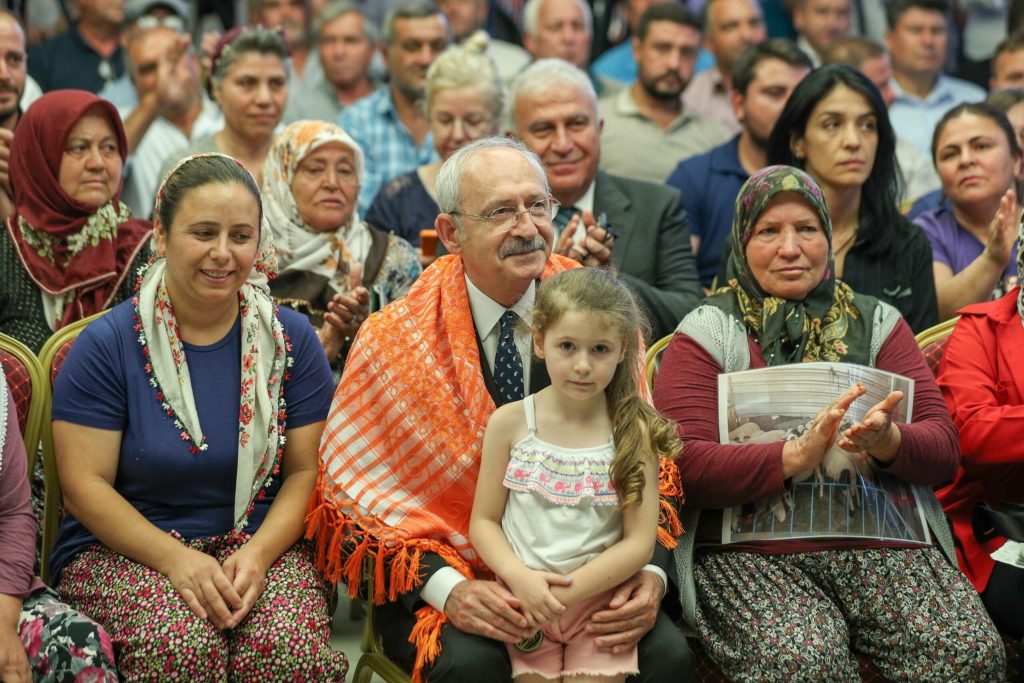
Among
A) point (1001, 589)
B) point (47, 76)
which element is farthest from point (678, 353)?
point (47, 76)

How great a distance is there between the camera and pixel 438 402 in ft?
9.81

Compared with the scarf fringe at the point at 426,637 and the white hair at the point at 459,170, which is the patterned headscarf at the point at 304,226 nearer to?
the white hair at the point at 459,170

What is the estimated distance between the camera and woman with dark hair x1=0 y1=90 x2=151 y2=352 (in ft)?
11.9

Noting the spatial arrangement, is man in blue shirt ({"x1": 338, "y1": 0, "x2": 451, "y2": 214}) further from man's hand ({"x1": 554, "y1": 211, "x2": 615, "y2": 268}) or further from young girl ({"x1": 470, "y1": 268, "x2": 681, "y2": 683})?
young girl ({"x1": 470, "y1": 268, "x2": 681, "y2": 683})

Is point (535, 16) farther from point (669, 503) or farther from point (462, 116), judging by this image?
point (669, 503)

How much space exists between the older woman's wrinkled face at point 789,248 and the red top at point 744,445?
183mm

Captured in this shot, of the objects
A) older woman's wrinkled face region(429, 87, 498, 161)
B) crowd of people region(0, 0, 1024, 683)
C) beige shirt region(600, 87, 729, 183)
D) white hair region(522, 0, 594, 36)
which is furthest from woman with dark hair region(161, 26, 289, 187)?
white hair region(522, 0, 594, 36)

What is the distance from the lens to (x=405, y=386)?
3006mm

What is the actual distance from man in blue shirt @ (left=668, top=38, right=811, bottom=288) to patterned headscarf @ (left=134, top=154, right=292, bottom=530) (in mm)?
2081

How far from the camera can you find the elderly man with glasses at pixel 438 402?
9.52 feet

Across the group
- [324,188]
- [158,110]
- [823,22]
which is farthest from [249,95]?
[823,22]

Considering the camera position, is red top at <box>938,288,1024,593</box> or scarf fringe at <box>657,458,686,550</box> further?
red top at <box>938,288,1024,593</box>

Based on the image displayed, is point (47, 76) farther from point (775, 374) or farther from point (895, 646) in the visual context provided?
point (895, 646)

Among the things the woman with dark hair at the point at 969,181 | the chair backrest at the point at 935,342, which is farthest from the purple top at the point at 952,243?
the chair backrest at the point at 935,342
